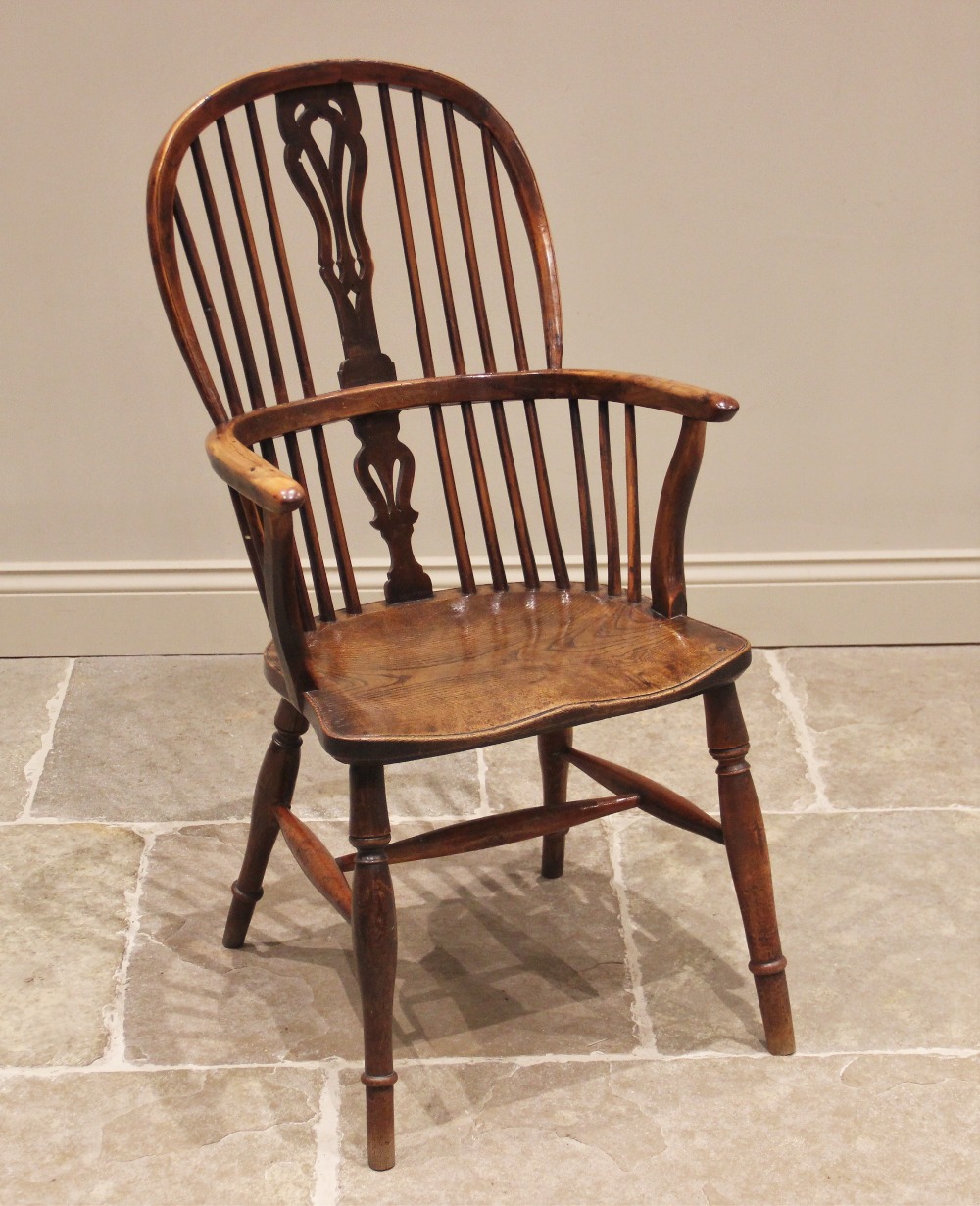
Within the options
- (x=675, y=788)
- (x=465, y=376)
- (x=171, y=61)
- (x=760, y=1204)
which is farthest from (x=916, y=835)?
(x=171, y=61)

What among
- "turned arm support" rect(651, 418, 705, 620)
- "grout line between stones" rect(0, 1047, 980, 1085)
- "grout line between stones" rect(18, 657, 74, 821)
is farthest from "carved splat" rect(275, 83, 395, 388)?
"grout line between stones" rect(18, 657, 74, 821)

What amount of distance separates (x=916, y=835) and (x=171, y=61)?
6.15ft

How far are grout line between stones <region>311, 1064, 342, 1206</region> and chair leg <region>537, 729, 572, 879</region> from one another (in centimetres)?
49

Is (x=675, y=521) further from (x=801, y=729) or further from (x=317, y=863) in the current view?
(x=801, y=729)

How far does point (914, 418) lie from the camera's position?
2.74 m

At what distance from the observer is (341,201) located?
1.80 m

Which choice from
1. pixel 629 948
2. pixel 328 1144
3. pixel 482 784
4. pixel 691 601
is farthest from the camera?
pixel 691 601

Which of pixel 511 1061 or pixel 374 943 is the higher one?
pixel 374 943

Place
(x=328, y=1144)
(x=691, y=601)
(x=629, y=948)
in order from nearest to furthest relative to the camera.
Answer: (x=328, y=1144) < (x=629, y=948) < (x=691, y=601)

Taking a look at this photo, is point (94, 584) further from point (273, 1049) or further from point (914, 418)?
point (914, 418)

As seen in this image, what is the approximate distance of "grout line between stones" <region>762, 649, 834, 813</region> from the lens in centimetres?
231

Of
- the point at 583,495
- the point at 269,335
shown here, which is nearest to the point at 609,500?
the point at 583,495

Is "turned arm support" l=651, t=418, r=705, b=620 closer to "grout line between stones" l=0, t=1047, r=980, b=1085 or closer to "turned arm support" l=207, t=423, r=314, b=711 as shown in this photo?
"turned arm support" l=207, t=423, r=314, b=711

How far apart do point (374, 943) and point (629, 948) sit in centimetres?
57
